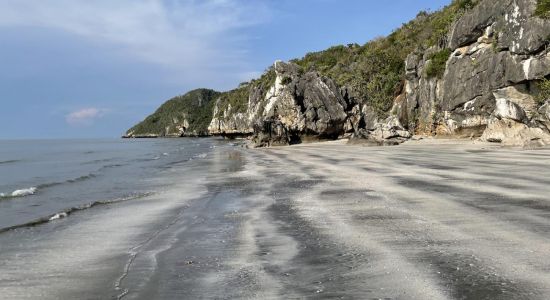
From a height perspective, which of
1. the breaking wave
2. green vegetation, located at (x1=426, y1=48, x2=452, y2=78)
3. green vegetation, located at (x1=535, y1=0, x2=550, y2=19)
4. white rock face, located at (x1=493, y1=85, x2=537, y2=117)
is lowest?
the breaking wave

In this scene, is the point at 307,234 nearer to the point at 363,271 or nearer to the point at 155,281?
the point at 363,271

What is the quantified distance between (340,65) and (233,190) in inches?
2690

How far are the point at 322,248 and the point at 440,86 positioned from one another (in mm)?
40418

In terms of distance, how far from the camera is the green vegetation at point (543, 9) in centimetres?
2881

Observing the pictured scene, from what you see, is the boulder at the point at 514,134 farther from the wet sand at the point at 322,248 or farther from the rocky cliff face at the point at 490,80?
the wet sand at the point at 322,248

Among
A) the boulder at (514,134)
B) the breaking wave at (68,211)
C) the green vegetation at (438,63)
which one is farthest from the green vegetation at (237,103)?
the breaking wave at (68,211)

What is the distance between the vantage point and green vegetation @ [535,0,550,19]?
1134 inches

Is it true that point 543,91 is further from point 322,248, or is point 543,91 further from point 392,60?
point 392,60

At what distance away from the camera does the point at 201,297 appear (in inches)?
188

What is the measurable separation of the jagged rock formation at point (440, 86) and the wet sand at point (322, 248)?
20.3 m

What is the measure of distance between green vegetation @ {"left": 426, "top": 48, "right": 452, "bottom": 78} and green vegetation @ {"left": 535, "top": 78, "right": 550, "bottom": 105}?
45.6 feet

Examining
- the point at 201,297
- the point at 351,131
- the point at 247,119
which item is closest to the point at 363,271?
the point at 201,297

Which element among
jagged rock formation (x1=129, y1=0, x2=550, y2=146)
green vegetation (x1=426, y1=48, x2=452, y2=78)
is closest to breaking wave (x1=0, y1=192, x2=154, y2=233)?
jagged rock formation (x1=129, y1=0, x2=550, y2=146)

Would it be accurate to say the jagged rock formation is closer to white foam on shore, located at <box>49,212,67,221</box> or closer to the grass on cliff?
the grass on cliff
